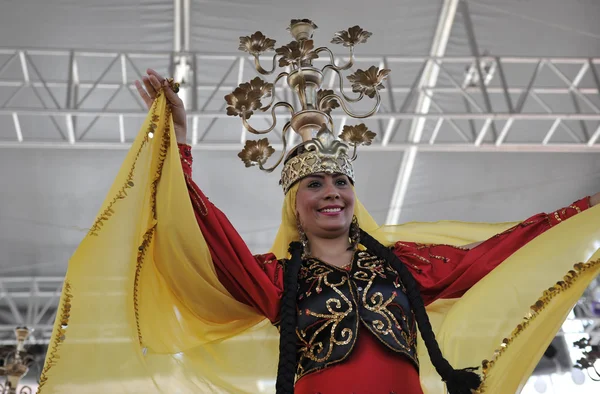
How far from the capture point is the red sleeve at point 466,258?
7.13 feet

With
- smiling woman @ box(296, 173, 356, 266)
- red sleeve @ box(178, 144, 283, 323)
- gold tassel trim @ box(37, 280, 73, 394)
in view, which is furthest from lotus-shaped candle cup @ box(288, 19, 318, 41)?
gold tassel trim @ box(37, 280, 73, 394)

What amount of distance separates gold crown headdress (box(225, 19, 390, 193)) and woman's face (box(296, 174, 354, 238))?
0.11 feet

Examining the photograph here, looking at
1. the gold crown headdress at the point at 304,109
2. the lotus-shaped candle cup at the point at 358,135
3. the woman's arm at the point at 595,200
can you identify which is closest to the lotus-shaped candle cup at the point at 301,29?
the gold crown headdress at the point at 304,109

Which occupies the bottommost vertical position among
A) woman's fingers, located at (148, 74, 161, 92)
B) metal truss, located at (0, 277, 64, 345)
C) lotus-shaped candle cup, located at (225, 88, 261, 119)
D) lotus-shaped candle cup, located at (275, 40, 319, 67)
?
metal truss, located at (0, 277, 64, 345)

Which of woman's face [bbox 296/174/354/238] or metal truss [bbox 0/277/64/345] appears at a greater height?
woman's face [bbox 296/174/354/238]

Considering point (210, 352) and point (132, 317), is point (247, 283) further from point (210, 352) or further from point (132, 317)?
point (132, 317)

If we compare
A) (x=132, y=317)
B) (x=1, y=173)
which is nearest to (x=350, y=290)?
(x=132, y=317)

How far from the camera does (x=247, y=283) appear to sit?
2.18 metres

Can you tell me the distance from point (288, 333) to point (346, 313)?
0.59ft

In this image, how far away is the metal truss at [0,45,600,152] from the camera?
6.29m

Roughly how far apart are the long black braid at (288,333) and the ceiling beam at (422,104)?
4.67 meters

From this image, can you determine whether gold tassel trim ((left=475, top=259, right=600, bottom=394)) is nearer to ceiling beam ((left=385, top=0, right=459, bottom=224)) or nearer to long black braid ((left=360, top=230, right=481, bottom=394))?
long black braid ((left=360, top=230, right=481, bottom=394))

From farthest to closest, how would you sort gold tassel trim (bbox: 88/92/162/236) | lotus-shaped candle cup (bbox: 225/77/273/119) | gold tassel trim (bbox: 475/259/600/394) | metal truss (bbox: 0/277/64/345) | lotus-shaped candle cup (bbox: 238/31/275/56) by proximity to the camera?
metal truss (bbox: 0/277/64/345), lotus-shaped candle cup (bbox: 238/31/275/56), lotus-shaped candle cup (bbox: 225/77/273/119), gold tassel trim (bbox: 88/92/162/236), gold tassel trim (bbox: 475/259/600/394)

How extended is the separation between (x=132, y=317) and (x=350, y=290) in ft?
2.14
